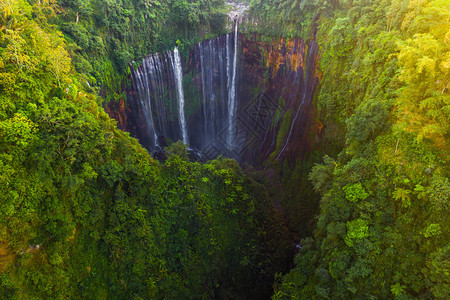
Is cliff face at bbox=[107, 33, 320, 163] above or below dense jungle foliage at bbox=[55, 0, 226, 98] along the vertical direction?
below

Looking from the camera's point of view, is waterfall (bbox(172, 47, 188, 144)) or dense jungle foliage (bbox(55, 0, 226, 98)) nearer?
dense jungle foliage (bbox(55, 0, 226, 98))

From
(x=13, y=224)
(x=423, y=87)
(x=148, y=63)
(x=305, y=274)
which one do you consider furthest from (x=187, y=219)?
(x=148, y=63)

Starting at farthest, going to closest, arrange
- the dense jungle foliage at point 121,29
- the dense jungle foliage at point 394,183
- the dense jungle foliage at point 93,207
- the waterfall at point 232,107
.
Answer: the waterfall at point 232,107 → the dense jungle foliage at point 121,29 → the dense jungle foliage at point 394,183 → the dense jungle foliage at point 93,207

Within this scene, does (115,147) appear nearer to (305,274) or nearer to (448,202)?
(305,274)

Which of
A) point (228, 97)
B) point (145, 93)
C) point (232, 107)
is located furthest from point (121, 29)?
point (232, 107)

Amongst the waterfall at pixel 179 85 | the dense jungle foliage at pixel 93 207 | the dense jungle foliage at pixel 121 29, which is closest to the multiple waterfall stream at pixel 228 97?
the waterfall at pixel 179 85

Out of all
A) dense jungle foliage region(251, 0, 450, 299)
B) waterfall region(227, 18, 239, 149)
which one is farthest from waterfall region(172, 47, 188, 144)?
dense jungle foliage region(251, 0, 450, 299)

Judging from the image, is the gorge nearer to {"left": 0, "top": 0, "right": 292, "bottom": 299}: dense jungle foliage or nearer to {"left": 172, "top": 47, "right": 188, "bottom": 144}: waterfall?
{"left": 0, "top": 0, "right": 292, "bottom": 299}: dense jungle foliage

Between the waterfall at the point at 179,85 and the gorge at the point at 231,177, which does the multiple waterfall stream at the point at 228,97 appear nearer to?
the waterfall at the point at 179,85

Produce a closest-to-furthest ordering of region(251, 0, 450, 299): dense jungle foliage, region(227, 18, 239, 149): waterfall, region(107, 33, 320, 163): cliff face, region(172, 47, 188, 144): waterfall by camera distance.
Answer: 1. region(251, 0, 450, 299): dense jungle foliage
2. region(107, 33, 320, 163): cliff face
3. region(172, 47, 188, 144): waterfall
4. region(227, 18, 239, 149): waterfall
